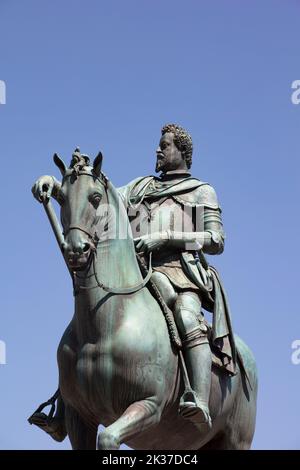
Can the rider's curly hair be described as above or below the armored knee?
above

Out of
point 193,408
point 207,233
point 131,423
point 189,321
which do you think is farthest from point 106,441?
point 207,233

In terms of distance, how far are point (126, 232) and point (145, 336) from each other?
4.03 feet

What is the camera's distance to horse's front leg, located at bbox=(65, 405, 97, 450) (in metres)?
14.1

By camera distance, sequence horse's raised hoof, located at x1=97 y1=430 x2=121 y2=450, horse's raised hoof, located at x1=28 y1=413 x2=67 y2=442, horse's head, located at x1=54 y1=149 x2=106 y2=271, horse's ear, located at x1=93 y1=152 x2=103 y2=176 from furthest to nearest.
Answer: horse's raised hoof, located at x1=28 y1=413 x2=67 y2=442
horse's ear, located at x1=93 y1=152 x2=103 y2=176
horse's head, located at x1=54 y1=149 x2=106 y2=271
horse's raised hoof, located at x1=97 y1=430 x2=121 y2=450

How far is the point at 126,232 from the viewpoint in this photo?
14109mm

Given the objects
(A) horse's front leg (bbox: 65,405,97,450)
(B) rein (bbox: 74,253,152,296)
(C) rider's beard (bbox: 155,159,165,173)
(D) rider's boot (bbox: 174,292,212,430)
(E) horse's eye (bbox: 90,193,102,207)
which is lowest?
(A) horse's front leg (bbox: 65,405,97,450)

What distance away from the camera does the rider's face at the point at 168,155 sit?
15922 mm

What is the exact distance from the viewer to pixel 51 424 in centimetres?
1466

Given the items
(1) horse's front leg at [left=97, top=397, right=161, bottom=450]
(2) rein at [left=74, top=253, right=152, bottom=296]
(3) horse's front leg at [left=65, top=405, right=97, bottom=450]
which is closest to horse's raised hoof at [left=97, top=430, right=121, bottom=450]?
(1) horse's front leg at [left=97, top=397, right=161, bottom=450]

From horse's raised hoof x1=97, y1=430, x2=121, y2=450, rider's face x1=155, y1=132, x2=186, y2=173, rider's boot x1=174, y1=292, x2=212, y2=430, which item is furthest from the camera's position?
rider's face x1=155, y1=132, x2=186, y2=173

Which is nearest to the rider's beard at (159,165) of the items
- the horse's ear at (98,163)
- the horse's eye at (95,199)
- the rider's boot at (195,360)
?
the rider's boot at (195,360)

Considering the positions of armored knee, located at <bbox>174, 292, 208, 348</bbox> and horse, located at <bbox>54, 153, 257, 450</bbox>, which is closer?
horse, located at <bbox>54, 153, 257, 450</bbox>

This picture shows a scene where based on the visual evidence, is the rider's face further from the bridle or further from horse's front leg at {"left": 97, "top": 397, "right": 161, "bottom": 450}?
horse's front leg at {"left": 97, "top": 397, "right": 161, "bottom": 450}

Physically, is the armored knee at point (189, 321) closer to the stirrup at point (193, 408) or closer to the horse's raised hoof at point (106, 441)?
the stirrup at point (193, 408)
